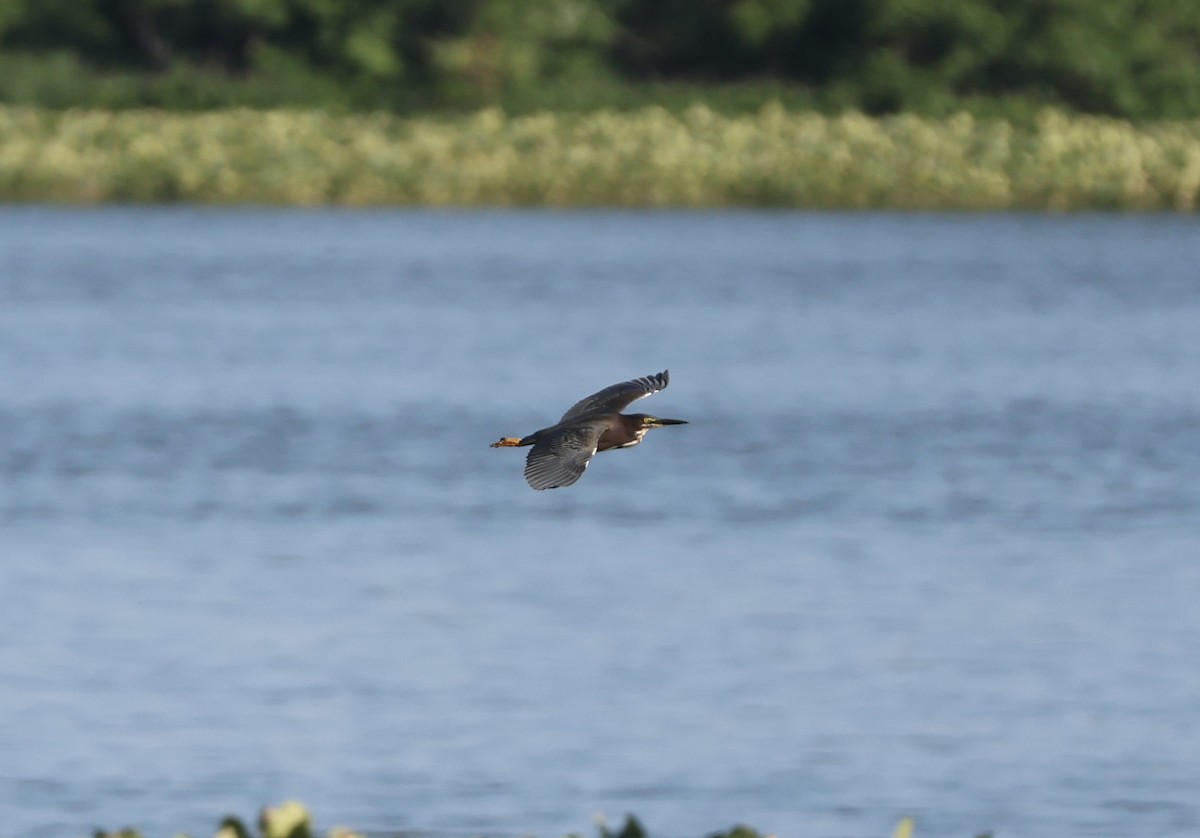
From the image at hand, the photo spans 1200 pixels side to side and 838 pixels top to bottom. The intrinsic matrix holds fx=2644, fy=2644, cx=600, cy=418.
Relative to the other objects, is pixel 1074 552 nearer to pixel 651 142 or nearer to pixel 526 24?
pixel 651 142

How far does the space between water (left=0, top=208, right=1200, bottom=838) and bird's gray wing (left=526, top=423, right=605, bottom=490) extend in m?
2.87

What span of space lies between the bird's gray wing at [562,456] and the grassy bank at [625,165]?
30.2 m

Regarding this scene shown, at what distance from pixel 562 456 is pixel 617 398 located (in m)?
1.00

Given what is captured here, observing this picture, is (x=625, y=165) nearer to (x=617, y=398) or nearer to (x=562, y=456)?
(x=617, y=398)

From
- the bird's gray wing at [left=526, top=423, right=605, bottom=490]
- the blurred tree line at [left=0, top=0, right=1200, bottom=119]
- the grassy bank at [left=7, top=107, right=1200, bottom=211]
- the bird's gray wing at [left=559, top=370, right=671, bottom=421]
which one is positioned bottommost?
the bird's gray wing at [left=526, top=423, right=605, bottom=490]

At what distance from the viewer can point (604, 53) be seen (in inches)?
1991

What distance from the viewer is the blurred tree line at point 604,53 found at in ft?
147

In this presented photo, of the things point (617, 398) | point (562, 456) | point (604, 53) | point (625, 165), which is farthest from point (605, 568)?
point (604, 53)

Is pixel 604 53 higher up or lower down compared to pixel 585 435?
higher up

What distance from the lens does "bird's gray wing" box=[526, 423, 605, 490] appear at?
6.96m

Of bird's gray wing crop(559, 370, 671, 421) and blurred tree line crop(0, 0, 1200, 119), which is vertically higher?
blurred tree line crop(0, 0, 1200, 119)

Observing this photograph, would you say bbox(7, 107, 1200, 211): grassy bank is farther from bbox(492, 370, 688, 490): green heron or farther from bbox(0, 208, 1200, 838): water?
bbox(492, 370, 688, 490): green heron

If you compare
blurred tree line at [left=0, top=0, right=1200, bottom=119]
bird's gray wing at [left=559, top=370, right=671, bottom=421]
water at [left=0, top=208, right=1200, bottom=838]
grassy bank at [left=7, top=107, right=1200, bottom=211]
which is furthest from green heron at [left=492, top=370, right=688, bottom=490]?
blurred tree line at [left=0, top=0, right=1200, bottom=119]

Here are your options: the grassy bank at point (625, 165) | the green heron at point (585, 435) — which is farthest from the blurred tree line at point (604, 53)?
the green heron at point (585, 435)
